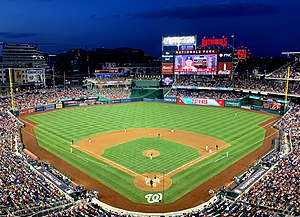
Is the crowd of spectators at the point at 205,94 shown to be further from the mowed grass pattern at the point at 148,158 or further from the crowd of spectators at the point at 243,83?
the mowed grass pattern at the point at 148,158

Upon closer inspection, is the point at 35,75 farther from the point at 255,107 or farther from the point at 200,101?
the point at 255,107

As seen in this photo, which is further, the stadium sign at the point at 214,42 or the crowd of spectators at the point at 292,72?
the stadium sign at the point at 214,42

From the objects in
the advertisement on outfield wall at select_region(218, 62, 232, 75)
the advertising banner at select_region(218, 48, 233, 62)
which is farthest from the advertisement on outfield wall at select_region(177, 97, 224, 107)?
the advertising banner at select_region(218, 48, 233, 62)

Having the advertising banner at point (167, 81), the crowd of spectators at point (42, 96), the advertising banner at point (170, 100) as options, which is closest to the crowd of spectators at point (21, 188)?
the crowd of spectators at point (42, 96)

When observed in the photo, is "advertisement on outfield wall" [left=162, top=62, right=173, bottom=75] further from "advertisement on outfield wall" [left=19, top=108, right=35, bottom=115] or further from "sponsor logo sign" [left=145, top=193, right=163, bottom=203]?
"sponsor logo sign" [left=145, top=193, right=163, bottom=203]

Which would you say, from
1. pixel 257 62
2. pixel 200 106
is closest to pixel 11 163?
pixel 200 106
